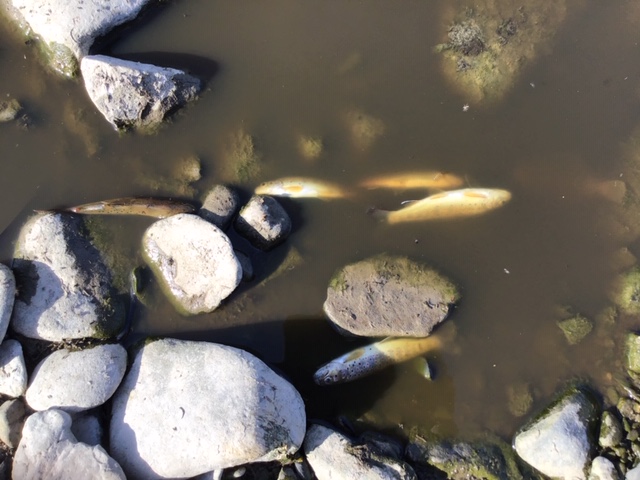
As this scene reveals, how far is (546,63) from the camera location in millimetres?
6832

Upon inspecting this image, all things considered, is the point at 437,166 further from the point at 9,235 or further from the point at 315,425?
the point at 9,235

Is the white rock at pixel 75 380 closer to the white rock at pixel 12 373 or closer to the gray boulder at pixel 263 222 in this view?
the white rock at pixel 12 373

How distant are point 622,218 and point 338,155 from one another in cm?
404

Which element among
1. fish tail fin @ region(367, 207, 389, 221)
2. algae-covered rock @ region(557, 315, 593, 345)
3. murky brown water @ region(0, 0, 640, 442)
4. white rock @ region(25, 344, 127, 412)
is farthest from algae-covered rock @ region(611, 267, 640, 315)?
white rock @ region(25, 344, 127, 412)

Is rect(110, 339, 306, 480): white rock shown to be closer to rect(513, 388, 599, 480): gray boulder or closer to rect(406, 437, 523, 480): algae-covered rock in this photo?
rect(406, 437, 523, 480): algae-covered rock

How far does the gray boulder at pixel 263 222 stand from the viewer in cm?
612

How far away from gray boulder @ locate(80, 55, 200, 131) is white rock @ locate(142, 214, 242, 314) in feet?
→ 4.70

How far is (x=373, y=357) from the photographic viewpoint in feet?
20.5

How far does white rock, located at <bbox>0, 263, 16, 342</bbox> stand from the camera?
18.3 feet

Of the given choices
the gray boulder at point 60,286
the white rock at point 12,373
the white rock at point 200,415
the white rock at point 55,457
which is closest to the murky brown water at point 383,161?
the gray boulder at point 60,286

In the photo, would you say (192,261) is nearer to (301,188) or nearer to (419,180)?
(301,188)

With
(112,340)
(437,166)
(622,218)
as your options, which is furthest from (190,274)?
(622,218)

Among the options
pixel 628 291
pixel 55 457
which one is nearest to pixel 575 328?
pixel 628 291

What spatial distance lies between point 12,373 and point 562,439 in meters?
6.67
